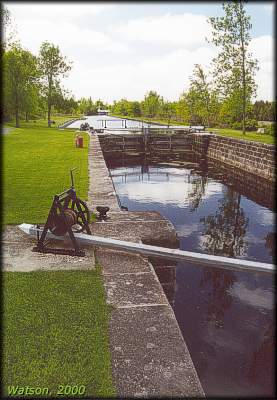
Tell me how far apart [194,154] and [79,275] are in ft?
84.1

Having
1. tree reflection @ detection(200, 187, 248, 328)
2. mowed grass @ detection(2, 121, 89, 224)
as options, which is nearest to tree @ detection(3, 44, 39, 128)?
mowed grass @ detection(2, 121, 89, 224)

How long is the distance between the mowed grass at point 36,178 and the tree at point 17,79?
19.1 meters

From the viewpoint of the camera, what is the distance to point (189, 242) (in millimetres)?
8758

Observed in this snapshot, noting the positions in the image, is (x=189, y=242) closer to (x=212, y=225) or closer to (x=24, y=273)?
(x=212, y=225)

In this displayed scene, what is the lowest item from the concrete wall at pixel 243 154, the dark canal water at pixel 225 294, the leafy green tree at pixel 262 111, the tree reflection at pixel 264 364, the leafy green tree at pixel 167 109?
the tree reflection at pixel 264 364

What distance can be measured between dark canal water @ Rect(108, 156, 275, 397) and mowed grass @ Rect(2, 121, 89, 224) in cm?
240

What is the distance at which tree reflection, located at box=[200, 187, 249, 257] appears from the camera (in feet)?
27.6

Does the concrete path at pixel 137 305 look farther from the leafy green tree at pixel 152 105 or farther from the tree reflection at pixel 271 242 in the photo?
the leafy green tree at pixel 152 105

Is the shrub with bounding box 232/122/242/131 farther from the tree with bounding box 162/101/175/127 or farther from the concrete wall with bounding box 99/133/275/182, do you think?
the tree with bounding box 162/101/175/127

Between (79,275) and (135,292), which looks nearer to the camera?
(135,292)

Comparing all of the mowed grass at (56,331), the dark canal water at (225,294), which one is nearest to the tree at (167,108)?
the dark canal water at (225,294)

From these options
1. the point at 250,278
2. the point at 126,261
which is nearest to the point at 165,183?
the point at 250,278

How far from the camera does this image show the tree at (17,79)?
37.3 m

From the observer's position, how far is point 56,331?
371cm
